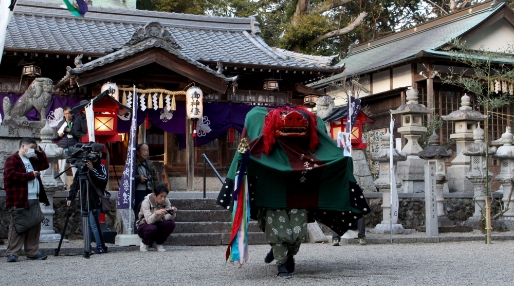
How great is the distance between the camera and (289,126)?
7.84 m

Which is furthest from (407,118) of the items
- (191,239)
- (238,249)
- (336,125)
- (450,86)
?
(238,249)

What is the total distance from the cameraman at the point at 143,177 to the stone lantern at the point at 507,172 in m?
8.41

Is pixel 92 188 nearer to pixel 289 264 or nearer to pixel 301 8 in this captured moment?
pixel 289 264

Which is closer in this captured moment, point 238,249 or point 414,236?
point 238,249

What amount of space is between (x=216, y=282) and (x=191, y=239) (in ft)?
17.6

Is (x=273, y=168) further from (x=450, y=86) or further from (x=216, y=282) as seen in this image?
(x=450, y=86)

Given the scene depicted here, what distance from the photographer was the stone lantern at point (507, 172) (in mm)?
16016

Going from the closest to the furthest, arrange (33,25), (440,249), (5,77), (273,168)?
(273,168) < (440,249) < (5,77) < (33,25)

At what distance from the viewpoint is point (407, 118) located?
1728cm

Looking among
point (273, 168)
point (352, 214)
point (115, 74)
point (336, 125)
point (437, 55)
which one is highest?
point (437, 55)

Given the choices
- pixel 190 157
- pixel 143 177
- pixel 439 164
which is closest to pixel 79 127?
pixel 143 177

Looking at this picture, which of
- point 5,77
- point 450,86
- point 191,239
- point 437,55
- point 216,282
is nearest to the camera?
point 216,282

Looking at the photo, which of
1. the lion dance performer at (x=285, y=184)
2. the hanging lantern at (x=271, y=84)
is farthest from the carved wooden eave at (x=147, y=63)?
the lion dance performer at (x=285, y=184)

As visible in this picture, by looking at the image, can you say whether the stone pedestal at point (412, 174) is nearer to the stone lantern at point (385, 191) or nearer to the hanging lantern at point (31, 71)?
the stone lantern at point (385, 191)
